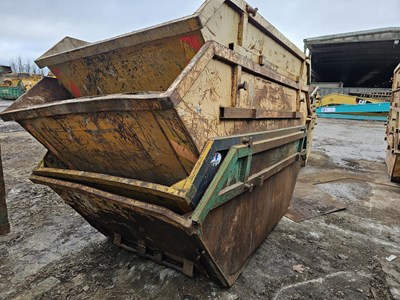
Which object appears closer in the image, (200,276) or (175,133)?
(175,133)

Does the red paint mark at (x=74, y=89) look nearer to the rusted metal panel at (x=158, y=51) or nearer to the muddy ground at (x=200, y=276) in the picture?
the rusted metal panel at (x=158, y=51)

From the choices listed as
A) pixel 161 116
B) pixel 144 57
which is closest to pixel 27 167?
pixel 144 57

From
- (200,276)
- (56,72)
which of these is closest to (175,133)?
(200,276)

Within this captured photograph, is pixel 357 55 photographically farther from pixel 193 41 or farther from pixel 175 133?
pixel 175 133

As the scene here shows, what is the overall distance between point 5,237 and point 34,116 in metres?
1.91

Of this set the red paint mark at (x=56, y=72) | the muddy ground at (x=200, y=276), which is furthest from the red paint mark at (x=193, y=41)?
the muddy ground at (x=200, y=276)

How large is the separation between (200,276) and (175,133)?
1415 mm

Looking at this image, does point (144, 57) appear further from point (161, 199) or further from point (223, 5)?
point (161, 199)

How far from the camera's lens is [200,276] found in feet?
7.36

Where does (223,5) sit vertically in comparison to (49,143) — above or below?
above

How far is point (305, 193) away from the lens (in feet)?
14.9

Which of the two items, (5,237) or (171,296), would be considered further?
(5,237)

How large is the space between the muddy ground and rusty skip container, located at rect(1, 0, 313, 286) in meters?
0.18

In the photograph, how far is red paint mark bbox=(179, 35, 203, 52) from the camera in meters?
1.62
